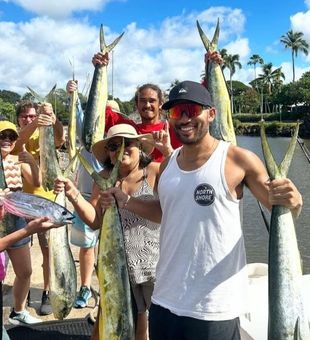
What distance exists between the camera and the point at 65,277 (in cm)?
341

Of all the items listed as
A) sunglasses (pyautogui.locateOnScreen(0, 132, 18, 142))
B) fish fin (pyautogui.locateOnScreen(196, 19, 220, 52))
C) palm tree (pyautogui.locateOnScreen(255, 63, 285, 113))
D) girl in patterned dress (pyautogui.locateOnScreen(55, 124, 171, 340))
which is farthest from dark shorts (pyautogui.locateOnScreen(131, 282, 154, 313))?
palm tree (pyautogui.locateOnScreen(255, 63, 285, 113))

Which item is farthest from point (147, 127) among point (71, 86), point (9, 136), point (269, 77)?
point (269, 77)

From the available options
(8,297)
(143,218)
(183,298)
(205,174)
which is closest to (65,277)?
(143,218)

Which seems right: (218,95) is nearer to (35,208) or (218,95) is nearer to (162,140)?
(162,140)

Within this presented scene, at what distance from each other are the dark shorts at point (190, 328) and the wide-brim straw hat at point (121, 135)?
1046 mm

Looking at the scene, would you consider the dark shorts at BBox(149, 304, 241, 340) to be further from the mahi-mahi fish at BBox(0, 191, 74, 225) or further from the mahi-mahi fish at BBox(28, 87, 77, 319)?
the mahi-mahi fish at BBox(28, 87, 77, 319)

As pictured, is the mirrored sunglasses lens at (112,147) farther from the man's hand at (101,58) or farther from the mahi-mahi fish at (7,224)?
the man's hand at (101,58)

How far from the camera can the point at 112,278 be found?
256cm

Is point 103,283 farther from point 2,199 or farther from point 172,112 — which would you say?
point 172,112

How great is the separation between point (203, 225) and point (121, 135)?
903 mm

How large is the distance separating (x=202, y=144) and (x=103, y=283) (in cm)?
90

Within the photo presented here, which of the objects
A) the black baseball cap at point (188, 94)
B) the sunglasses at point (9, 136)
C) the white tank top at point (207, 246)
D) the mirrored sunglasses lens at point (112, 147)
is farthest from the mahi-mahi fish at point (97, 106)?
the white tank top at point (207, 246)

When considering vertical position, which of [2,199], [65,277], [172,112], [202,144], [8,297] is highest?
[172,112]

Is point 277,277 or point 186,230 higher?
point 186,230
